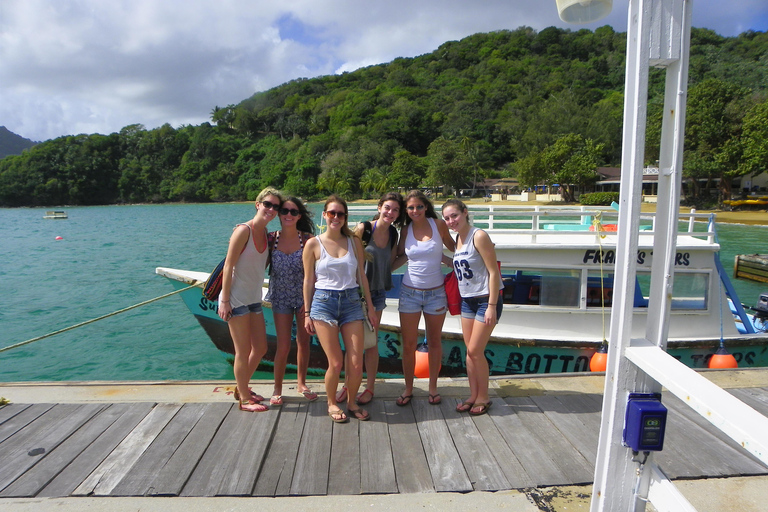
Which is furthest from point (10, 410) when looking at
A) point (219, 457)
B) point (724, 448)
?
point (724, 448)

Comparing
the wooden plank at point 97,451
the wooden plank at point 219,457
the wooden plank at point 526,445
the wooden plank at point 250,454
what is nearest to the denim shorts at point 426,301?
the wooden plank at point 526,445

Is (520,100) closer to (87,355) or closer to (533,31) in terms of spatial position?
(533,31)

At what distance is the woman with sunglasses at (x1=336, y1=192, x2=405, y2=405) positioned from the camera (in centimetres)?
394

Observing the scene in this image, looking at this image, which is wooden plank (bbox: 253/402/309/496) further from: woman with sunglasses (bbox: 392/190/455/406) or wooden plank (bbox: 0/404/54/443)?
wooden plank (bbox: 0/404/54/443)

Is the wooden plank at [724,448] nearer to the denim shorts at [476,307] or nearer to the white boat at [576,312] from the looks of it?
the denim shorts at [476,307]

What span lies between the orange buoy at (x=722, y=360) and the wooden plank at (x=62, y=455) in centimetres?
694

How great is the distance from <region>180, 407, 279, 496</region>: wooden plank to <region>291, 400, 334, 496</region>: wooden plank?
0.88 feet

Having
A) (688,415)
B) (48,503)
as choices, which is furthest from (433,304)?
(48,503)

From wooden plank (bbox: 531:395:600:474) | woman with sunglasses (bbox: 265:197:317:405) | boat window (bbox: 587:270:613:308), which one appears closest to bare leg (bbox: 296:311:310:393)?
woman with sunglasses (bbox: 265:197:317:405)

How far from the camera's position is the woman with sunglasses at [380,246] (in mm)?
3938

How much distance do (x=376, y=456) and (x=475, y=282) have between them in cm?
148

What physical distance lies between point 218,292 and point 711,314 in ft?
21.8

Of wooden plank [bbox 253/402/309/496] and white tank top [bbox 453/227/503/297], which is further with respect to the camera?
white tank top [bbox 453/227/503/297]

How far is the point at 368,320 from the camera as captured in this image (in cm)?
382
